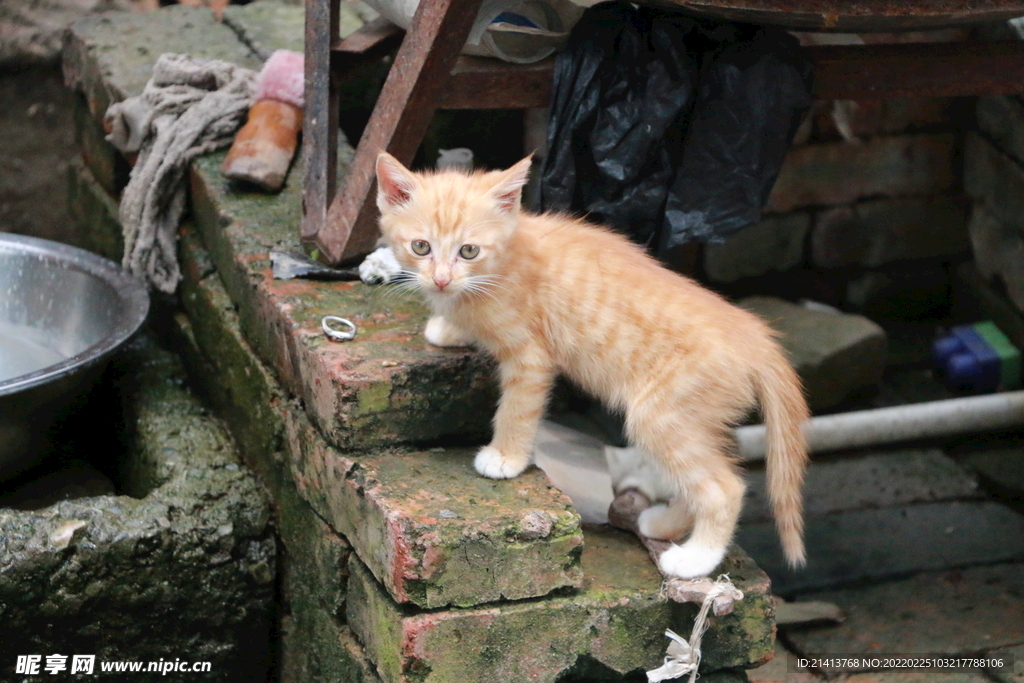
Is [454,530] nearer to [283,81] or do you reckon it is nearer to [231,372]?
[231,372]

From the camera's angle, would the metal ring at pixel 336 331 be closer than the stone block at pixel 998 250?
Yes

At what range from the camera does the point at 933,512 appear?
13.8ft

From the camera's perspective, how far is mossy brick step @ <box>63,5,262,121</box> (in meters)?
4.48

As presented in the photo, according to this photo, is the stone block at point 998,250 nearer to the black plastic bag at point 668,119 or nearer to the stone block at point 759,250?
the stone block at point 759,250

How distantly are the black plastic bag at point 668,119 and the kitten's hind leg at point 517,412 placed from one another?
Result: 24.5 inches

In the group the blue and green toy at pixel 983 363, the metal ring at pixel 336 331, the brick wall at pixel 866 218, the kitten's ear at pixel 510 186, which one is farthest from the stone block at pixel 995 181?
the metal ring at pixel 336 331

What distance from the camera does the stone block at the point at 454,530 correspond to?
2.38 metres

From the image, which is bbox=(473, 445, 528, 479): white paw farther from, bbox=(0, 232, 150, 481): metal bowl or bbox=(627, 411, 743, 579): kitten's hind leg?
bbox=(0, 232, 150, 481): metal bowl

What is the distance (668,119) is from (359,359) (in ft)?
3.45

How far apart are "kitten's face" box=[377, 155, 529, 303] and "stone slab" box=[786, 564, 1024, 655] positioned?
1802 millimetres

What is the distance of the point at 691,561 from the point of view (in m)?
2.60

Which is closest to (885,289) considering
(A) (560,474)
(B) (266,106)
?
(A) (560,474)

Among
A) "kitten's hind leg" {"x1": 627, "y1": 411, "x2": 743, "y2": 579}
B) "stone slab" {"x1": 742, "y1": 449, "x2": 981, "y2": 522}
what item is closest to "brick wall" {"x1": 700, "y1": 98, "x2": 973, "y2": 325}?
"stone slab" {"x1": 742, "y1": 449, "x2": 981, "y2": 522}

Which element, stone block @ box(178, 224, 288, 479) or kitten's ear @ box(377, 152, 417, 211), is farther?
stone block @ box(178, 224, 288, 479)
